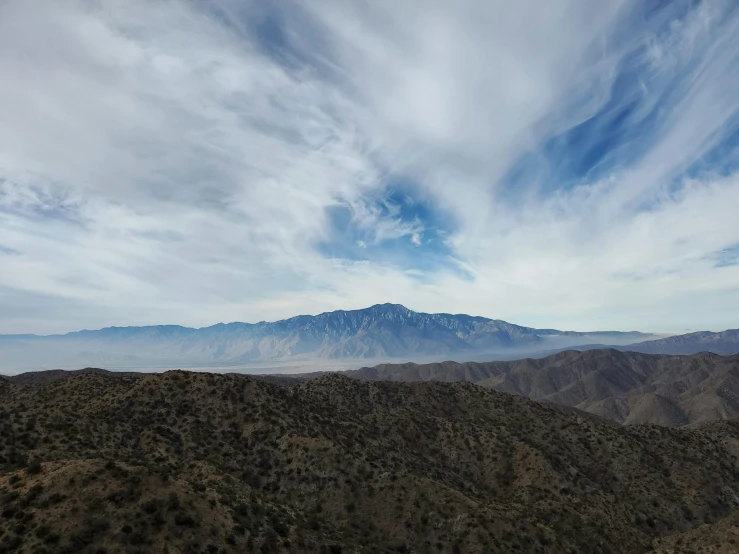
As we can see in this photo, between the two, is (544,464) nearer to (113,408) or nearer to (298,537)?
(298,537)

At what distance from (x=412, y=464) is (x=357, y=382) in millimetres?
38469

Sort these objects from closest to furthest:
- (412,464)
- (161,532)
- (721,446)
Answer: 1. (161,532)
2. (412,464)
3. (721,446)

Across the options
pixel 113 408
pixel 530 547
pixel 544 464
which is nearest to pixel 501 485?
pixel 544 464

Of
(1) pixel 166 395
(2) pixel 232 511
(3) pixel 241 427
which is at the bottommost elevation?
(2) pixel 232 511

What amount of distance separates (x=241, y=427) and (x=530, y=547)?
133ft

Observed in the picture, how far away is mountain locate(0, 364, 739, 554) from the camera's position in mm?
32594

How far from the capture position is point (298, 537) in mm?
37062

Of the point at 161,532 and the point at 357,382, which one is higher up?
the point at 357,382

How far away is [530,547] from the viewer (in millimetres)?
48719

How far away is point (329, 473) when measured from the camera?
189 feet

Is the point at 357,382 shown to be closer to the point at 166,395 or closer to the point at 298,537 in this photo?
the point at 166,395

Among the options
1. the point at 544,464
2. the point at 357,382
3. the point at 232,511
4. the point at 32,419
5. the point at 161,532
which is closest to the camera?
the point at 161,532

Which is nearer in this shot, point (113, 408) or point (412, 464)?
point (113, 408)

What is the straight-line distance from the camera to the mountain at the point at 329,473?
3259 cm
